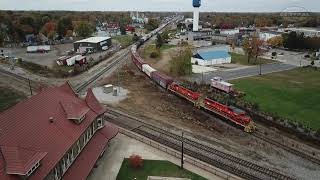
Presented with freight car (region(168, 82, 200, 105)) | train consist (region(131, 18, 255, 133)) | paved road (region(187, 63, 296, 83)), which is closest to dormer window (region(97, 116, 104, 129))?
train consist (region(131, 18, 255, 133))

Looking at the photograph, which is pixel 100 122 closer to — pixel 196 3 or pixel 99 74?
pixel 99 74

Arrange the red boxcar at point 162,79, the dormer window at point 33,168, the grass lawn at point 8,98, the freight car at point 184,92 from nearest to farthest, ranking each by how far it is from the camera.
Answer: the dormer window at point 33,168 → the freight car at point 184,92 → the grass lawn at point 8,98 → the red boxcar at point 162,79

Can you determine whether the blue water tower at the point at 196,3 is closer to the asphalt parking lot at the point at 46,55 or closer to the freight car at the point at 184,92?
the asphalt parking lot at the point at 46,55

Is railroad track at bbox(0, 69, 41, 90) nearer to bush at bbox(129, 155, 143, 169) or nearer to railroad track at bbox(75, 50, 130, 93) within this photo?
railroad track at bbox(75, 50, 130, 93)

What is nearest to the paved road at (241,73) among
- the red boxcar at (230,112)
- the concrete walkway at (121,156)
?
the red boxcar at (230,112)

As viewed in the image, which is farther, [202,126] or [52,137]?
[202,126]

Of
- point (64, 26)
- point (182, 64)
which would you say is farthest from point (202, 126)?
point (64, 26)
